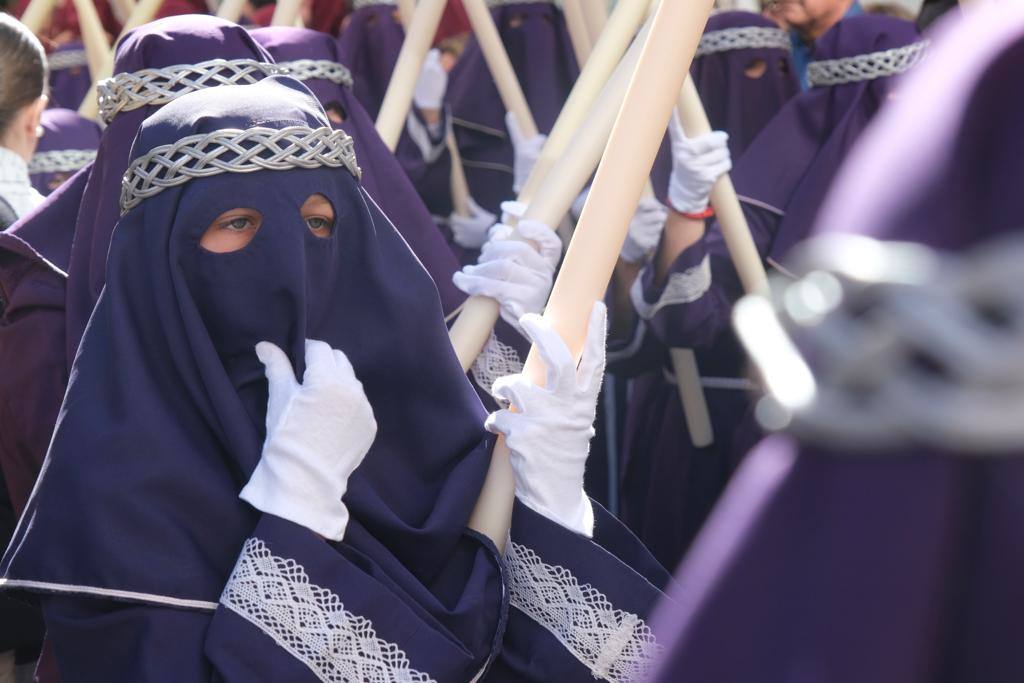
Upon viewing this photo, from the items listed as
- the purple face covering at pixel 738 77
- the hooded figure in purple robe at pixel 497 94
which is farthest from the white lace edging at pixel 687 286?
the hooded figure in purple robe at pixel 497 94

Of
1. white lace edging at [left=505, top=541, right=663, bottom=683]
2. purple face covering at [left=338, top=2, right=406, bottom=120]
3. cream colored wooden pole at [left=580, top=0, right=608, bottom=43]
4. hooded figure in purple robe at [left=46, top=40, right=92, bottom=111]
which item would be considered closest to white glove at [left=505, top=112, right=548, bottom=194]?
cream colored wooden pole at [left=580, top=0, right=608, bottom=43]

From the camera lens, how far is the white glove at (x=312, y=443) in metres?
1.67

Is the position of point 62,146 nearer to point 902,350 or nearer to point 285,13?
point 285,13

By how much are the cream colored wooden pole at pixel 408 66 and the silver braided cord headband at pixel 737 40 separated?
90 cm

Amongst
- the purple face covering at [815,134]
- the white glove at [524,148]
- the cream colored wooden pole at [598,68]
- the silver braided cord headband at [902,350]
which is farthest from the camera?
the white glove at [524,148]

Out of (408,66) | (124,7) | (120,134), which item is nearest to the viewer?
(120,134)

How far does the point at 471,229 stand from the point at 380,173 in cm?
100

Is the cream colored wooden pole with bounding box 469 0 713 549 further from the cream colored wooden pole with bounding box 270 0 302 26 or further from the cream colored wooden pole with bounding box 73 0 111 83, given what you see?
the cream colored wooden pole with bounding box 73 0 111 83

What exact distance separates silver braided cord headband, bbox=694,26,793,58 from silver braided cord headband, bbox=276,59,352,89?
99 cm

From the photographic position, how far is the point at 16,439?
215 cm

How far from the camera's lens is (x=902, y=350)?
530mm

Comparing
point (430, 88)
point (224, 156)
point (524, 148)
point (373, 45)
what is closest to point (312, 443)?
point (224, 156)

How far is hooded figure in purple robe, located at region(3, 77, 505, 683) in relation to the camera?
1638mm

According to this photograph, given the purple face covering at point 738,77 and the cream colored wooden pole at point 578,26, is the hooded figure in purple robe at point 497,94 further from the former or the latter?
the cream colored wooden pole at point 578,26
